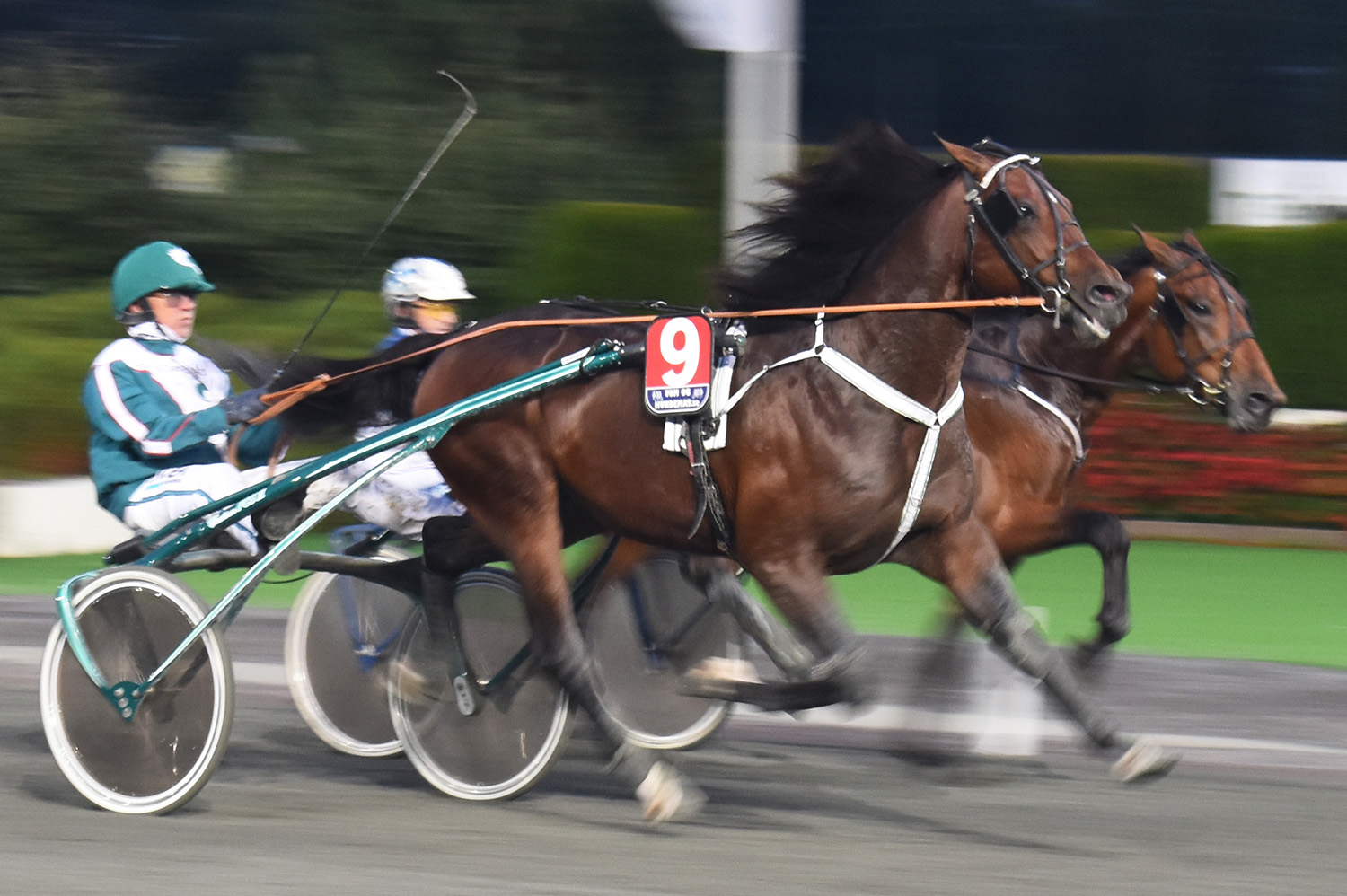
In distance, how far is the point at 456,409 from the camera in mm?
5316

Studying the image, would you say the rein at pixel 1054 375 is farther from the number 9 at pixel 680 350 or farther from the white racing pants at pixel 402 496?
the white racing pants at pixel 402 496

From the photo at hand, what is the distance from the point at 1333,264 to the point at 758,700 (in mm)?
7888

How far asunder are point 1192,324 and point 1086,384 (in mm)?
439

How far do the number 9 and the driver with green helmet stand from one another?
1.34m

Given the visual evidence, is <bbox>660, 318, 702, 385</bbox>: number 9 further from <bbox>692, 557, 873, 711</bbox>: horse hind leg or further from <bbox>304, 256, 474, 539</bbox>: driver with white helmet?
<bbox>304, 256, 474, 539</bbox>: driver with white helmet

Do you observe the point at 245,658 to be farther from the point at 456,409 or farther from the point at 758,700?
the point at 758,700

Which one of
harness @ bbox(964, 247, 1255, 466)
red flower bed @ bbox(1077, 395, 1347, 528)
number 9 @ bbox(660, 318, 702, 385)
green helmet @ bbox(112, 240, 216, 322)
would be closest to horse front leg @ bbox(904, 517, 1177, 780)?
number 9 @ bbox(660, 318, 702, 385)

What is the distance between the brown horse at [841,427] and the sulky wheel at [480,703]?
253 millimetres

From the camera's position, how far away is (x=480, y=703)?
18.1 ft

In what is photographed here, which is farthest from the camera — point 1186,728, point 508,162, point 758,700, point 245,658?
point 508,162

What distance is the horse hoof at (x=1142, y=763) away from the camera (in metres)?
4.82

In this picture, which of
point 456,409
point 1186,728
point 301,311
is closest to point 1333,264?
point 1186,728

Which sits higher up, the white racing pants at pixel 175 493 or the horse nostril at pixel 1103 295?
the horse nostril at pixel 1103 295

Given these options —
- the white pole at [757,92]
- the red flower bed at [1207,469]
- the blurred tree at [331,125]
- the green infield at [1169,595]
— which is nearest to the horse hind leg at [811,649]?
the green infield at [1169,595]
